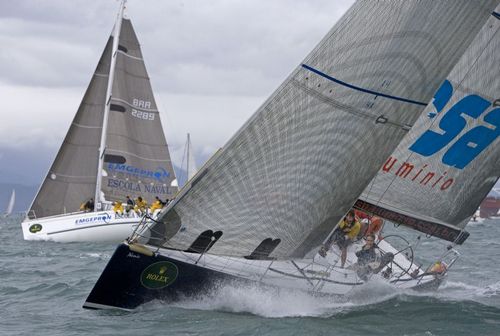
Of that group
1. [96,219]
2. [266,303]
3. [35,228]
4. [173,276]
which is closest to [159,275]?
[173,276]

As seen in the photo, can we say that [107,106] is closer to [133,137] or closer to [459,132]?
[133,137]

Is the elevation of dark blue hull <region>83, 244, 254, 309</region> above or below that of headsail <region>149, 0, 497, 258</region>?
below

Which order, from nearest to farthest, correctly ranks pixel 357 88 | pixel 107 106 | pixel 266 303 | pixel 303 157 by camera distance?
pixel 357 88, pixel 303 157, pixel 266 303, pixel 107 106

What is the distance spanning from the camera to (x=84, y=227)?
24125 mm

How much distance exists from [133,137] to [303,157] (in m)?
17.5

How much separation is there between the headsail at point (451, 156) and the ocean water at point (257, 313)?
1.20 metres

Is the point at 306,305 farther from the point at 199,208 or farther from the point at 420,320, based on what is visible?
the point at 199,208

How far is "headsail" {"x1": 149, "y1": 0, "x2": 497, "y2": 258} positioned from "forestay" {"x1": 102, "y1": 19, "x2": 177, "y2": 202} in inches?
648

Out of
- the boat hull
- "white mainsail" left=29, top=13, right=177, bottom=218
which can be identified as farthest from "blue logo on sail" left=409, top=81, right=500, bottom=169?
"white mainsail" left=29, top=13, right=177, bottom=218

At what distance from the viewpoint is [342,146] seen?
10469 millimetres

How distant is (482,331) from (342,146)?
8.95 feet

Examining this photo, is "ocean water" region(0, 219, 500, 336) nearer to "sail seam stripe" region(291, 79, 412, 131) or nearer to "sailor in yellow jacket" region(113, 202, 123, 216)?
"sail seam stripe" region(291, 79, 412, 131)

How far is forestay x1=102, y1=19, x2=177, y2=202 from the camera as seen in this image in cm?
2673

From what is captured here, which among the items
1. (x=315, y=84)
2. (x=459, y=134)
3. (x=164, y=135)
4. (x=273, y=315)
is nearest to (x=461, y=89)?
(x=459, y=134)
